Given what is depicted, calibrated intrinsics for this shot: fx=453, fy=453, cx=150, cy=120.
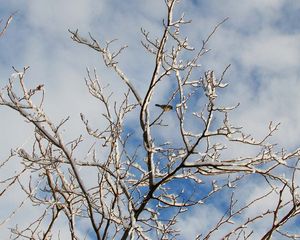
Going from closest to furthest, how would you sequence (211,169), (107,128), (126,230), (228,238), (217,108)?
(228,238) < (217,108) < (126,230) < (211,169) < (107,128)

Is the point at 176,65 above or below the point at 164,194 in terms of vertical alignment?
above

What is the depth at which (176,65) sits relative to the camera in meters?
5.75

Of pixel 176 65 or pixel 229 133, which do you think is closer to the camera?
pixel 229 133

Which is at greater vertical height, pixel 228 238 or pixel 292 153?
pixel 292 153

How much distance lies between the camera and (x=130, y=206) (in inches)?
194

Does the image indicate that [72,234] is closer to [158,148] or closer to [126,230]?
[126,230]

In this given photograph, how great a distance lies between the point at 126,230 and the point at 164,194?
30.9 inches

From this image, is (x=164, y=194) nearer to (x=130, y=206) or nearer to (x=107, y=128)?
(x=130, y=206)

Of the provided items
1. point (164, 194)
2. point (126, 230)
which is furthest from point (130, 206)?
point (164, 194)

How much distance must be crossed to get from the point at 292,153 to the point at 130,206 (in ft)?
6.12

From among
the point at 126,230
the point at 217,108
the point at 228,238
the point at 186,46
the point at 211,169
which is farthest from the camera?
the point at 186,46

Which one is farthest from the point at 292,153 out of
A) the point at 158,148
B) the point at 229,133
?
the point at 158,148

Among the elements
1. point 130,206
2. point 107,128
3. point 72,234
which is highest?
point 107,128

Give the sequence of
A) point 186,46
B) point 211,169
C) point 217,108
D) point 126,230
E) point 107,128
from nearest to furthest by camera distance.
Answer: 1. point 217,108
2. point 126,230
3. point 211,169
4. point 107,128
5. point 186,46
